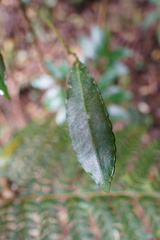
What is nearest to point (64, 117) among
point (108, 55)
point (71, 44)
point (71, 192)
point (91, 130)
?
point (108, 55)

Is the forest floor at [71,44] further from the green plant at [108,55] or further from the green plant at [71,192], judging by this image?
the green plant at [71,192]

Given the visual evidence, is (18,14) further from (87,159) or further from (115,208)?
(87,159)

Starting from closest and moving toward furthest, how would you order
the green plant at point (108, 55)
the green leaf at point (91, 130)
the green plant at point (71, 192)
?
the green leaf at point (91, 130), the green plant at point (71, 192), the green plant at point (108, 55)

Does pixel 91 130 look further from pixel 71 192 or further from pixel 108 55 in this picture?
pixel 108 55

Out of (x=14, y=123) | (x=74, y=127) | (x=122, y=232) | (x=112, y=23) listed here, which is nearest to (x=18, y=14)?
(x=112, y=23)

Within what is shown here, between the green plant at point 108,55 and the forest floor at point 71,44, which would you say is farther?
the forest floor at point 71,44

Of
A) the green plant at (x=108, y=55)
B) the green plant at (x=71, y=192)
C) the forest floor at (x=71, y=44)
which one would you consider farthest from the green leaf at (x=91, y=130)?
the forest floor at (x=71, y=44)

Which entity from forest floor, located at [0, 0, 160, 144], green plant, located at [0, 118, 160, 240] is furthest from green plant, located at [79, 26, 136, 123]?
green plant, located at [0, 118, 160, 240]
